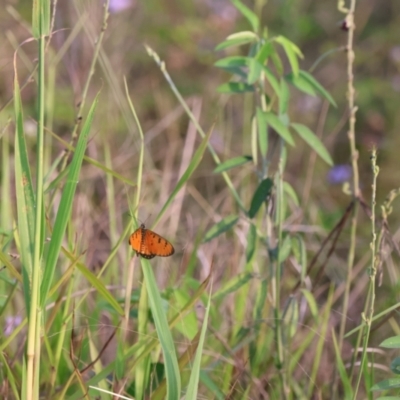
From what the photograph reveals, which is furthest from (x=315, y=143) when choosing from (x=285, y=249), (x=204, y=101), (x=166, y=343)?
(x=204, y=101)

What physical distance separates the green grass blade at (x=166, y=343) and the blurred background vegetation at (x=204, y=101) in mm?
1034

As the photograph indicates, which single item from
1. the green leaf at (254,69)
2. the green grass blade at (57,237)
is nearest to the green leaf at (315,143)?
the green leaf at (254,69)

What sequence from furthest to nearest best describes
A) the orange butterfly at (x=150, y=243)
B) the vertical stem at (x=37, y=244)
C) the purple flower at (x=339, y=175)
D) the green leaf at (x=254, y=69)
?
the purple flower at (x=339, y=175)
the green leaf at (x=254, y=69)
the orange butterfly at (x=150, y=243)
the vertical stem at (x=37, y=244)

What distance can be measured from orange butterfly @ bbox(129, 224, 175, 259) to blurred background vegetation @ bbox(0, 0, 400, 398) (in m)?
0.97

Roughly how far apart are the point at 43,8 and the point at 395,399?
0.59m

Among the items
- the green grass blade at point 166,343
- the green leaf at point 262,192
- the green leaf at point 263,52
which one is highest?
the green leaf at point 263,52

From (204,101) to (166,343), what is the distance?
2349 millimetres

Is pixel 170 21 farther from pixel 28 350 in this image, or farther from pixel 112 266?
pixel 28 350

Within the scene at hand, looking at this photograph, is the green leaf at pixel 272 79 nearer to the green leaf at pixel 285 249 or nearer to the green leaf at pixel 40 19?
the green leaf at pixel 285 249

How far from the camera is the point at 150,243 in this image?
88 cm

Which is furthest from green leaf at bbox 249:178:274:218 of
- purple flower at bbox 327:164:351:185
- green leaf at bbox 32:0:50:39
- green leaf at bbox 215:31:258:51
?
purple flower at bbox 327:164:351:185

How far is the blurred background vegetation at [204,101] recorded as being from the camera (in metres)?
2.20

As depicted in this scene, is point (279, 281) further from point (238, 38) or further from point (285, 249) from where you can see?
point (238, 38)

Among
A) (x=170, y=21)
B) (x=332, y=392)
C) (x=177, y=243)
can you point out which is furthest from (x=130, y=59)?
(x=332, y=392)
